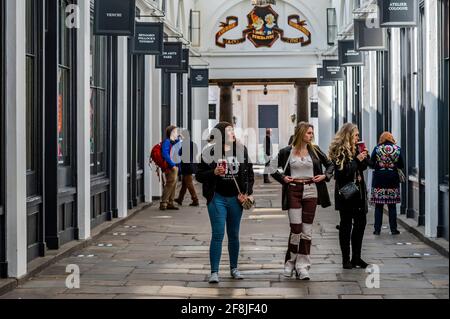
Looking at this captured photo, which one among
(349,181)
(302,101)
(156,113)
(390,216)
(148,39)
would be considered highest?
(148,39)

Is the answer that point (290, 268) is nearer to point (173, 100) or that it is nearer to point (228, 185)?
point (228, 185)

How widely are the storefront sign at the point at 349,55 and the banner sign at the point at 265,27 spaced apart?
497 inches

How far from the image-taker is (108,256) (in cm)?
1233

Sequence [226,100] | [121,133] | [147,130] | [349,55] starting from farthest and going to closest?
1. [226,100]
2. [349,55]
3. [147,130]
4. [121,133]

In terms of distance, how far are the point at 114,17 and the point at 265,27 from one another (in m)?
22.1

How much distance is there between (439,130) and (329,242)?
2324 mm

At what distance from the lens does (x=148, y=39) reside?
18.5 meters

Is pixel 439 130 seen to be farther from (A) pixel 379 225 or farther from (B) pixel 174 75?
(B) pixel 174 75

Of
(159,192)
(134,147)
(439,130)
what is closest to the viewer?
(439,130)

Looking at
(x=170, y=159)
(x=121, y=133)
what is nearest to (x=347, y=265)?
(x=121, y=133)

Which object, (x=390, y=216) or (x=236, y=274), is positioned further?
(x=390, y=216)

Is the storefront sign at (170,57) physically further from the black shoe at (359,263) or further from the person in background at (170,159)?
the black shoe at (359,263)

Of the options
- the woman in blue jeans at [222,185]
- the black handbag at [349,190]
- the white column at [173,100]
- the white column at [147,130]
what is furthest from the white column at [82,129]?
the white column at [173,100]

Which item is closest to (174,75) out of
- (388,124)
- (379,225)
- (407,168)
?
(388,124)
